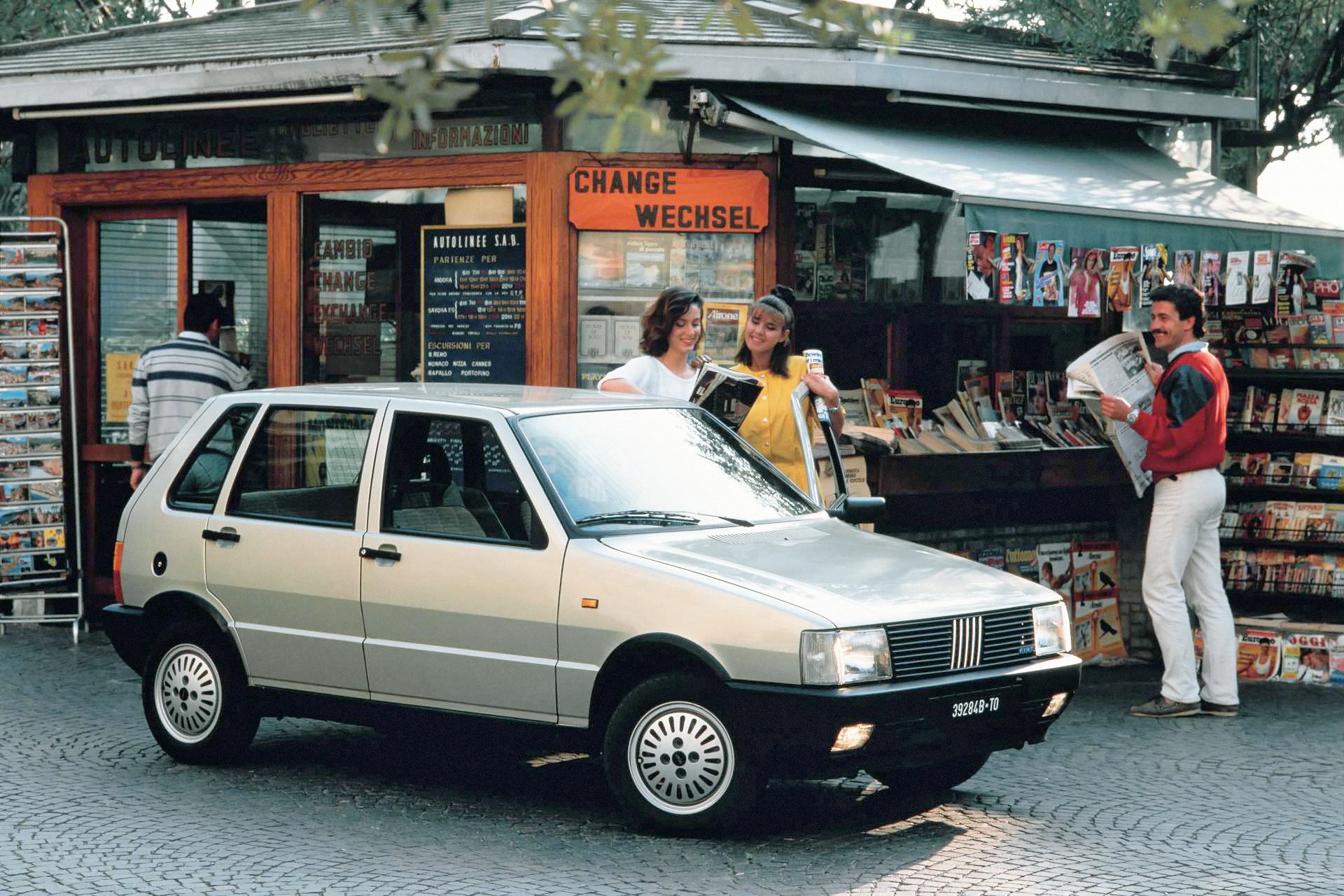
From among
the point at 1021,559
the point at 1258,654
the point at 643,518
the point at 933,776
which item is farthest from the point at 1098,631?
the point at 643,518

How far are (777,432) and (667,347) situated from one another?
0.76 meters

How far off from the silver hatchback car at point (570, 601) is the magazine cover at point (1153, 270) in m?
3.27

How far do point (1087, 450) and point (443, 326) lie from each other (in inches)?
164

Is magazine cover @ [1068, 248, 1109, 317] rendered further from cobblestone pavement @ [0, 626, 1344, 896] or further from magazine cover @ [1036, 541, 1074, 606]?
cobblestone pavement @ [0, 626, 1344, 896]

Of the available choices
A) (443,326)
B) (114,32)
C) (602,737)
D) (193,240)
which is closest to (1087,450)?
(443,326)

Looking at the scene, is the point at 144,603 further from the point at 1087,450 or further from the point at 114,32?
the point at 114,32

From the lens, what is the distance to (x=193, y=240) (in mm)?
12242

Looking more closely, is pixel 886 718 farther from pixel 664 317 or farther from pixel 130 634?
pixel 130 634

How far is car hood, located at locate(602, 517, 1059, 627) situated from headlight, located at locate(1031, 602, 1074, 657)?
46 millimetres

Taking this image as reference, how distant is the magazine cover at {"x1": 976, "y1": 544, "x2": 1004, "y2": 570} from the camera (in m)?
10.8

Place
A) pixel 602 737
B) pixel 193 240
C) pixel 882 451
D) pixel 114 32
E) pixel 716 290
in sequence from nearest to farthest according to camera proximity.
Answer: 1. pixel 602 737
2. pixel 882 451
3. pixel 716 290
4. pixel 193 240
5. pixel 114 32

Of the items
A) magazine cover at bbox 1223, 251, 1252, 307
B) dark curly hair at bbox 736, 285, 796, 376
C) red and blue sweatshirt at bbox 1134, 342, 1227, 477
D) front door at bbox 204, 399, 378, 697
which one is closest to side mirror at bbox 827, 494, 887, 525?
dark curly hair at bbox 736, 285, 796, 376

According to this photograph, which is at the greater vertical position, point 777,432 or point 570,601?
point 777,432

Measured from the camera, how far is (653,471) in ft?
23.0
